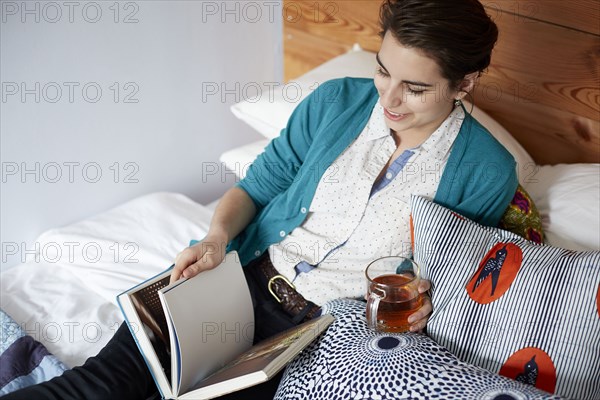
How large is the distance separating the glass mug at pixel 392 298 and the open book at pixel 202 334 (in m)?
0.09

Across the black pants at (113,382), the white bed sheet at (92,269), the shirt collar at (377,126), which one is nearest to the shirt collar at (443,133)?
the shirt collar at (377,126)

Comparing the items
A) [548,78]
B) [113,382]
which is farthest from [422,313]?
[548,78]

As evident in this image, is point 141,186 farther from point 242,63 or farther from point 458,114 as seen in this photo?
point 458,114

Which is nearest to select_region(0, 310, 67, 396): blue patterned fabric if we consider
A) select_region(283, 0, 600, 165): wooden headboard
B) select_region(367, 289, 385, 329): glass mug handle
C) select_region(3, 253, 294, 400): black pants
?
select_region(3, 253, 294, 400): black pants

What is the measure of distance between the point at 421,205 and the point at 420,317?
0.20 m

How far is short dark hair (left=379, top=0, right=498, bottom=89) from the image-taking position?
45.9 inches

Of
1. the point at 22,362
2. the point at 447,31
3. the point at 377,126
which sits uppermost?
the point at 447,31

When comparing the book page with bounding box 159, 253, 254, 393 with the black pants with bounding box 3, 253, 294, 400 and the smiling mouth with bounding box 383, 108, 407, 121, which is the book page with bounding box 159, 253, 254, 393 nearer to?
the black pants with bounding box 3, 253, 294, 400

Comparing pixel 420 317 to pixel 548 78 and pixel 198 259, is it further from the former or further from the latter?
pixel 548 78

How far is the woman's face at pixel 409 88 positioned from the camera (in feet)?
3.92

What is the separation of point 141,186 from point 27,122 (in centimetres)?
40

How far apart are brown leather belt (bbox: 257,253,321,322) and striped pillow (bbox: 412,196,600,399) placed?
25 cm

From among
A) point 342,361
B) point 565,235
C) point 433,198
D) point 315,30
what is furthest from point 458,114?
point 315,30

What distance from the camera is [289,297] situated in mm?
1392
